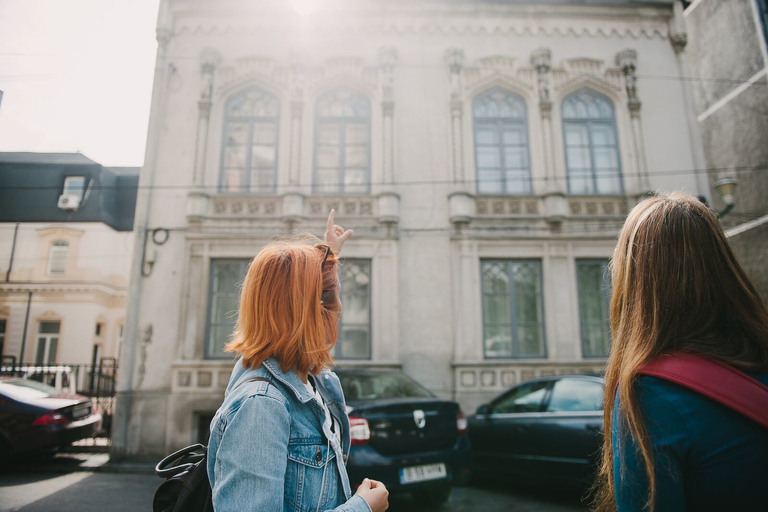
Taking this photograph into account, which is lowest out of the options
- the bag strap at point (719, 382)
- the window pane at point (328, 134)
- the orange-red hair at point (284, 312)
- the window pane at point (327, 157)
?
the bag strap at point (719, 382)

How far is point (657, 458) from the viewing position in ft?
3.76

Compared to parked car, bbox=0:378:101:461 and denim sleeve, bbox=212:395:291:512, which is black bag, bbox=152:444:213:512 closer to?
denim sleeve, bbox=212:395:291:512

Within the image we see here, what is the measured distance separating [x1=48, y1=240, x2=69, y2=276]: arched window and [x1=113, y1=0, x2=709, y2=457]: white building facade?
15.4ft

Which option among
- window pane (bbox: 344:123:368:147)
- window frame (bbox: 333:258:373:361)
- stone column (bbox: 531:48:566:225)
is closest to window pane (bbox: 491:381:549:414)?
window frame (bbox: 333:258:373:361)

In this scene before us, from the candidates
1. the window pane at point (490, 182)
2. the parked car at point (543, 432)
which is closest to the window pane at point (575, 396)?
the parked car at point (543, 432)

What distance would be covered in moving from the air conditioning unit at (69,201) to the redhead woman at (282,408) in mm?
12225

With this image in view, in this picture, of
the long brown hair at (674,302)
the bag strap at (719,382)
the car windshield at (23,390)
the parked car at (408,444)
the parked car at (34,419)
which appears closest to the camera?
the bag strap at (719,382)

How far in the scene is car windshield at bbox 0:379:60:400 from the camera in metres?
8.17

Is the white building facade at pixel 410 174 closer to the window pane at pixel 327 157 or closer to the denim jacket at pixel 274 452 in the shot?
the window pane at pixel 327 157

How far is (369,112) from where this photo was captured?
37.2 feet

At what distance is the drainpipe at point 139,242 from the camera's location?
932cm

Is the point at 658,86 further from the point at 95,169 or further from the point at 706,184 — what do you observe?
the point at 95,169

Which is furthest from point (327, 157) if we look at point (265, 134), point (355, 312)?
point (355, 312)

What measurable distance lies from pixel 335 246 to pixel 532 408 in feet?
18.0
